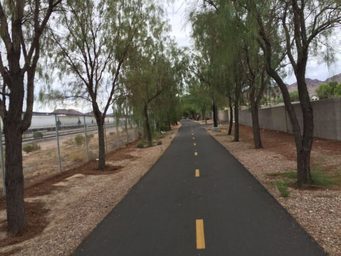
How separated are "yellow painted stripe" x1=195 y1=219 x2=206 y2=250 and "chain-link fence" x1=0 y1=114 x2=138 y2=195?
686cm

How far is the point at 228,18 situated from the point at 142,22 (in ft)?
36.1

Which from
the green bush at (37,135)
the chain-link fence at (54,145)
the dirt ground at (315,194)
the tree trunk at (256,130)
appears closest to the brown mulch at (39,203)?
the chain-link fence at (54,145)

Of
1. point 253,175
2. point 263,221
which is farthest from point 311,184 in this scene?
point 263,221

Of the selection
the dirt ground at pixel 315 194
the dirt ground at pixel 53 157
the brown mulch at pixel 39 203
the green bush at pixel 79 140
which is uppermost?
the green bush at pixel 79 140

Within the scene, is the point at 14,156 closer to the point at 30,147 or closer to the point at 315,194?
the point at 30,147

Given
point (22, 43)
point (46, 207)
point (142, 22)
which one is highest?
point (142, 22)

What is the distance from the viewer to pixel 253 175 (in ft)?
46.4

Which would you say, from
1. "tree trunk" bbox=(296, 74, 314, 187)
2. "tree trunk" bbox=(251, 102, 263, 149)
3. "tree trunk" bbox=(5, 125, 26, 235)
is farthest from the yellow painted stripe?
"tree trunk" bbox=(251, 102, 263, 149)

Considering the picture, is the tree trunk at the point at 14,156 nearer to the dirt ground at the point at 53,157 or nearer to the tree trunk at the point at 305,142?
the dirt ground at the point at 53,157

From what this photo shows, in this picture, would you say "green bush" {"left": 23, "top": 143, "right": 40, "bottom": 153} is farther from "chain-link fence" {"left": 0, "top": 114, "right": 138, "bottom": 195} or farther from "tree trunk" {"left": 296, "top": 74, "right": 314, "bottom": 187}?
"tree trunk" {"left": 296, "top": 74, "right": 314, "bottom": 187}

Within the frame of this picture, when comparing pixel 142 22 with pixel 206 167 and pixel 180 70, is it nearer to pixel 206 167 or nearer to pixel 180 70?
pixel 206 167

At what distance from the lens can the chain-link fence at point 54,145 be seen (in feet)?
50.3

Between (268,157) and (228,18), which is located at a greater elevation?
(228,18)

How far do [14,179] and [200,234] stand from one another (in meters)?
4.28
